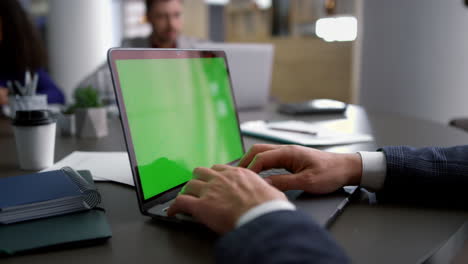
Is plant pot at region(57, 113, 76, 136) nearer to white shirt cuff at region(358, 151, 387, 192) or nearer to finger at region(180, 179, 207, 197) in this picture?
finger at region(180, 179, 207, 197)

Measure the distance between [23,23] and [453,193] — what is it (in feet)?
7.49

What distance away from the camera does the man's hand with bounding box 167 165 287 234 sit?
0.47m

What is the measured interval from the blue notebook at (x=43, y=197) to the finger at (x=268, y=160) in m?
0.26

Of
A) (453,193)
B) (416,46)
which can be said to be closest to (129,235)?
(453,193)

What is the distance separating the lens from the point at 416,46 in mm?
2801

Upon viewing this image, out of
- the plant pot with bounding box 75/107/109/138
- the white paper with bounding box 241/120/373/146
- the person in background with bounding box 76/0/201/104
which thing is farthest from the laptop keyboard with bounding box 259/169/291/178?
the person in background with bounding box 76/0/201/104

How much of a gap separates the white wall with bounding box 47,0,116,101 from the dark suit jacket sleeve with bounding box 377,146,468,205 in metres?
3.44

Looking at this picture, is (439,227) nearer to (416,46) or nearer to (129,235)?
(129,235)

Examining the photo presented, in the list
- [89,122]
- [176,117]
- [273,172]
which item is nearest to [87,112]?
[89,122]

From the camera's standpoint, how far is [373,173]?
663 millimetres

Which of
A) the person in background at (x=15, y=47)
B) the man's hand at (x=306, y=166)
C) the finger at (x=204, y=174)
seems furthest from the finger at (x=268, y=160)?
the person in background at (x=15, y=47)

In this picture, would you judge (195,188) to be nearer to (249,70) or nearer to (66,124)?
(66,124)

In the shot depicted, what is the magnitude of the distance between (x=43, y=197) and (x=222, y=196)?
A: 263 mm

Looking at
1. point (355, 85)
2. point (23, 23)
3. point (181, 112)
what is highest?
point (23, 23)
